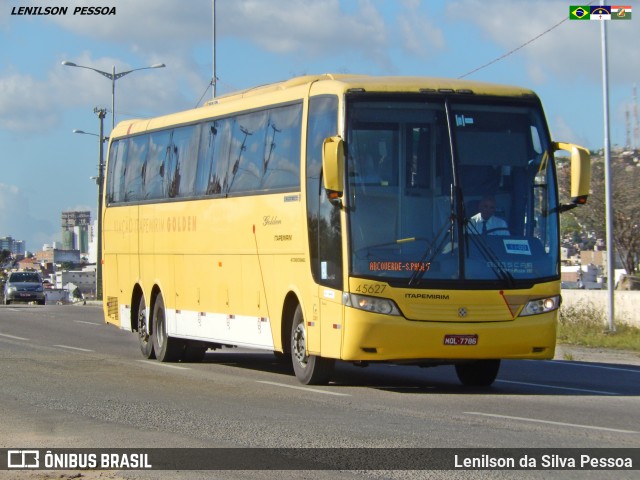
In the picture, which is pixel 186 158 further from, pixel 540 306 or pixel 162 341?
pixel 540 306

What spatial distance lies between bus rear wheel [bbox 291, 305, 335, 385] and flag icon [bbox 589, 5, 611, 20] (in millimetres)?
15465

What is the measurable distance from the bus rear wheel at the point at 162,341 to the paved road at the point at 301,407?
42cm

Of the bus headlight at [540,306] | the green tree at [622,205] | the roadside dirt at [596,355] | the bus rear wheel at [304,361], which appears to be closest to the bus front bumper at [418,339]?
the bus headlight at [540,306]

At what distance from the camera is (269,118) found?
1841 centimetres

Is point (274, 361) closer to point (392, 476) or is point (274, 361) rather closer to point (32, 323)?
point (392, 476)

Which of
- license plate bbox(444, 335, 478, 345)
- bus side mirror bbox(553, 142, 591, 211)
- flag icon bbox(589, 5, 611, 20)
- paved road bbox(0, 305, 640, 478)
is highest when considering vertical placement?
flag icon bbox(589, 5, 611, 20)

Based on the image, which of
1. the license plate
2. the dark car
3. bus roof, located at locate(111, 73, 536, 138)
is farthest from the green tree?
the dark car

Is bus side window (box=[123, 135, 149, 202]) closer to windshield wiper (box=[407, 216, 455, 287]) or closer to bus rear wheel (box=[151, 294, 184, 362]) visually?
bus rear wheel (box=[151, 294, 184, 362])

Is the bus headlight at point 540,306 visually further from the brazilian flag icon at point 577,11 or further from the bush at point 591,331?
the brazilian flag icon at point 577,11

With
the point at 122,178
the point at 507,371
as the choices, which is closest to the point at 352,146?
the point at 507,371

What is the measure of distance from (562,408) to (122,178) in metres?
12.4

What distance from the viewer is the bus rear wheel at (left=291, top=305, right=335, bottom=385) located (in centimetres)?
1686

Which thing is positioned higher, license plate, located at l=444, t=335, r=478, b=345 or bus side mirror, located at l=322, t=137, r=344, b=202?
bus side mirror, located at l=322, t=137, r=344, b=202

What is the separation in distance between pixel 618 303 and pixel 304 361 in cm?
1670
